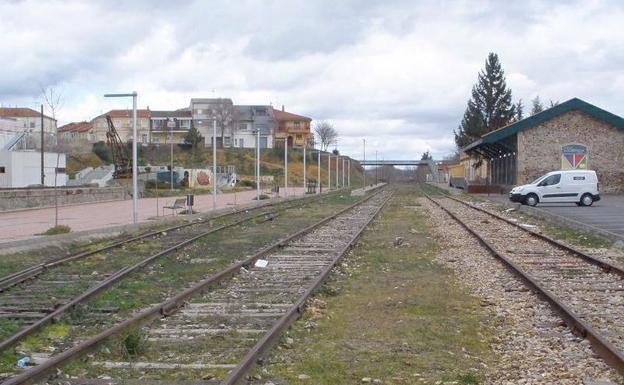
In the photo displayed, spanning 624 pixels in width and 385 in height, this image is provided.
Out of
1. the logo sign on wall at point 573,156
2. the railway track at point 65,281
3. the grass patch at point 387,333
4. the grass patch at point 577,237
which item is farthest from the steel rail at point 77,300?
the logo sign on wall at point 573,156

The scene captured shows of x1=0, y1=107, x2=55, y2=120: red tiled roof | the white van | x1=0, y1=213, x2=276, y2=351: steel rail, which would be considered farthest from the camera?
x1=0, y1=107, x2=55, y2=120: red tiled roof

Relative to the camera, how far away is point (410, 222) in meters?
29.6

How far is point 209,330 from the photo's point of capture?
910 cm

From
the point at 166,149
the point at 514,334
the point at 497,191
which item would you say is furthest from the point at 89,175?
the point at 514,334

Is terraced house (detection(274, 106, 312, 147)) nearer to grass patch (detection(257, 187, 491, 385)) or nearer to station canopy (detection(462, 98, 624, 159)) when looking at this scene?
station canopy (detection(462, 98, 624, 159))

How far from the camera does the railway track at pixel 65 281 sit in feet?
32.6

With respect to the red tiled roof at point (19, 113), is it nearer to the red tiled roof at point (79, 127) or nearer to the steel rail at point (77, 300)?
the red tiled roof at point (79, 127)

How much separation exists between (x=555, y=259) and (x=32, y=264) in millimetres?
11053

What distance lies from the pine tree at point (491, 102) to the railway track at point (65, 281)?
8021cm

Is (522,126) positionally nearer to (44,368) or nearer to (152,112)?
(44,368)

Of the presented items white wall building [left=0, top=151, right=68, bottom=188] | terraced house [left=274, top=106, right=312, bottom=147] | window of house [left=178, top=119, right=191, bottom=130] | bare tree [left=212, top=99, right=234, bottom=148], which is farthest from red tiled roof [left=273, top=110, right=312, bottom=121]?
white wall building [left=0, top=151, right=68, bottom=188]

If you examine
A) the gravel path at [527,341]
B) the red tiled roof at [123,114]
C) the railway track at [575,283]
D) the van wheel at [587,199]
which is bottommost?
the gravel path at [527,341]

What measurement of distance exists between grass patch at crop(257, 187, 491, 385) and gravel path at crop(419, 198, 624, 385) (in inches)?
8.5

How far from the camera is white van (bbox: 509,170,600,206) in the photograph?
39.8 meters
